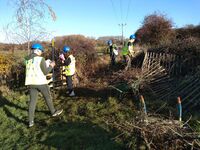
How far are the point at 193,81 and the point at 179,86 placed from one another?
0.51m

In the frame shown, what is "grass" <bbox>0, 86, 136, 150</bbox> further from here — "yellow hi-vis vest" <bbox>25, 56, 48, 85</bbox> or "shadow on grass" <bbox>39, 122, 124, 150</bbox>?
"yellow hi-vis vest" <bbox>25, 56, 48, 85</bbox>

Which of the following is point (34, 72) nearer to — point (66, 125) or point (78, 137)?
point (66, 125)

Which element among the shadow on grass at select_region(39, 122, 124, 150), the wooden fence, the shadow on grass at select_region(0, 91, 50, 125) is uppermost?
the wooden fence

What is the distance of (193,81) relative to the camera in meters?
7.61

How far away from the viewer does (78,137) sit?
526 cm

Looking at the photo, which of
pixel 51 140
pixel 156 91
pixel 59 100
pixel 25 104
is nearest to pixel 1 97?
pixel 25 104

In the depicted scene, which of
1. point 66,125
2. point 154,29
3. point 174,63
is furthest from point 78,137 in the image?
point 154,29

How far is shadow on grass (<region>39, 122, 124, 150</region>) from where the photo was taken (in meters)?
4.84

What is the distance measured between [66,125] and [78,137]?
85 cm

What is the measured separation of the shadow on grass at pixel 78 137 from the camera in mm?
4836

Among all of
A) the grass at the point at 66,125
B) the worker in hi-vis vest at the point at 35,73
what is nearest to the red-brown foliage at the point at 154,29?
the grass at the point at 66,125

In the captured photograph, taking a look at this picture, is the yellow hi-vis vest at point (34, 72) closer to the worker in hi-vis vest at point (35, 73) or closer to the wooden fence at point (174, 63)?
the worker in hi-vis vest at point (35, 73)

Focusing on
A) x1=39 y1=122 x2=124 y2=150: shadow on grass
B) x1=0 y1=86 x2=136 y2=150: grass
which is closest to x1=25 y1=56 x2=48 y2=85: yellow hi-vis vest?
x1=0 y1=86 x2=136 y2=150: grass

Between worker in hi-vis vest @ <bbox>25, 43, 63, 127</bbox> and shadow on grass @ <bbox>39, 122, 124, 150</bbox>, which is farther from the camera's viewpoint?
worker in hi-vis vest @ <bbox>25, 43, 63, 127</bbox>
